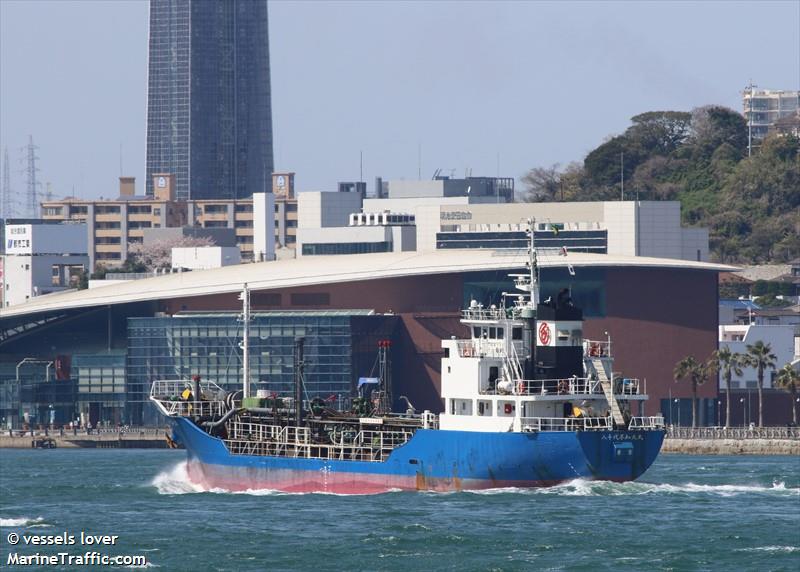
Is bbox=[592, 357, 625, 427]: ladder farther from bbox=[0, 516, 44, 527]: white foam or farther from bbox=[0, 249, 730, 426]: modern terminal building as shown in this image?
bbox=[0, 249, 730, 426]: modern terminal building

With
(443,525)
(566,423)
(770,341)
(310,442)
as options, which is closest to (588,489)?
(566,423)

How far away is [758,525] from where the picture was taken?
66188mm

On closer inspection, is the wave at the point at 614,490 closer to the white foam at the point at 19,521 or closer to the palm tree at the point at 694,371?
the white foam at the point at 19,521

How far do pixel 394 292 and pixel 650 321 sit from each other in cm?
1773

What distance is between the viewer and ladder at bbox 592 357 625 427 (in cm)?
7406

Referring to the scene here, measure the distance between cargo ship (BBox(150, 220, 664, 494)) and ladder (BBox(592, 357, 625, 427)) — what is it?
4cm

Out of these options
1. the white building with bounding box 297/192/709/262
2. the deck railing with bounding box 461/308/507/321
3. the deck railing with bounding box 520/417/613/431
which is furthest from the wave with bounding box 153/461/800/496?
the white building with bounding box 297/192/709/262

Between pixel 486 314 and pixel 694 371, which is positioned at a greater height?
pixel 486 314

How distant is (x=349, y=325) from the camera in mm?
141750

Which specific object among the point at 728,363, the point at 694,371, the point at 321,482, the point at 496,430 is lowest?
the point at 321,482

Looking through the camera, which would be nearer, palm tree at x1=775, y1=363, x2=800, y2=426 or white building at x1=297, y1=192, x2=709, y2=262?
palm tree at x1=775, y1=363, x2=800, y2=426

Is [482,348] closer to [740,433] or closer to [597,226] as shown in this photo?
[740,433]

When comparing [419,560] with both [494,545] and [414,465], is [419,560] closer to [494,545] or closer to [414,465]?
[494,545]

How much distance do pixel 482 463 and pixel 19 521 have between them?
16028mm
